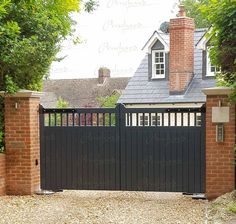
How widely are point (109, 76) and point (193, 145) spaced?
3017 cm

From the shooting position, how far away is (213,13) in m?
8.55

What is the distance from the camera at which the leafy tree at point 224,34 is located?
8234 mm

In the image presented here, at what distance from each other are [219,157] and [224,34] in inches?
86.1

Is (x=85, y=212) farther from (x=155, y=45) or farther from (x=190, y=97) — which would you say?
(x=155, y=45)

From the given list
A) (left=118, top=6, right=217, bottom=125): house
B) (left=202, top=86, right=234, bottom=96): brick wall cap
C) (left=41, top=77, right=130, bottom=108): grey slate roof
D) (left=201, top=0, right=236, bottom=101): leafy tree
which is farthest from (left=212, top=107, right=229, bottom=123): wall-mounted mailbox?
(left=41, top=77, right=130, bottom=108): grey slate roof

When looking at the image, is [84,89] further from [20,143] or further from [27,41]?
[27,41]

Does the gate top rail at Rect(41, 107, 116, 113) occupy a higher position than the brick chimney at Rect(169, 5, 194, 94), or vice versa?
the brick chimney at Rect(169, 5, 194, 94)

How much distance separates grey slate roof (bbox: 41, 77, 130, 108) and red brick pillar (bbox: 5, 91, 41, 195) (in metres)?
26.2

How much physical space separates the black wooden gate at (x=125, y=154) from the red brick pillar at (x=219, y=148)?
0.21 meters

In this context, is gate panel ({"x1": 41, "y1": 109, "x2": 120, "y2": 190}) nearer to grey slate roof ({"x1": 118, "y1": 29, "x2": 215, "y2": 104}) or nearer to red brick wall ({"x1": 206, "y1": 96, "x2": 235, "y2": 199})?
red brick wall ({"x1": 206, "y1": 96, "x2": 235, "y2": 199})

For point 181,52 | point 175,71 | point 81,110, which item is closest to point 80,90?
point 175,71

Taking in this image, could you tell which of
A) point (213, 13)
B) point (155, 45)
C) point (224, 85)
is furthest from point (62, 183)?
point (155, 45)

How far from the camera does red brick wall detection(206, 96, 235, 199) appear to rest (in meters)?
8.82

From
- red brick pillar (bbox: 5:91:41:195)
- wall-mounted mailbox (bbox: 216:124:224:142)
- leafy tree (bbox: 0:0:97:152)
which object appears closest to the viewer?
wall-mounted mailbox (bbox: 216:124:224:142)
